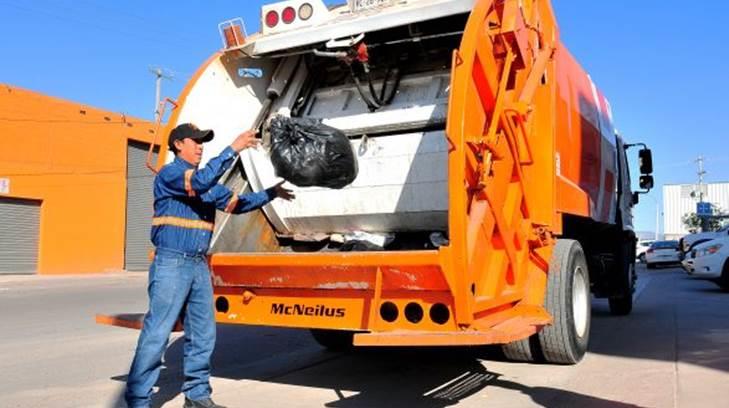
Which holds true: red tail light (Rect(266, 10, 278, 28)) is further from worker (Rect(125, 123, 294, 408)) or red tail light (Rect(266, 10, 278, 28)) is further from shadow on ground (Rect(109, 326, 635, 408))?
shadow on ground (Rect(109, 326, 635, 408))

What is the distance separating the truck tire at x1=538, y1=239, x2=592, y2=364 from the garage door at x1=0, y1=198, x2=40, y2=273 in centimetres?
2595

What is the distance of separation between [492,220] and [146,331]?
2.28 meters

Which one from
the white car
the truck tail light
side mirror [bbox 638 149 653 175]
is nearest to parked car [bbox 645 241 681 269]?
the white car

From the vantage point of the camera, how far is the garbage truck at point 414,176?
4.30 metres

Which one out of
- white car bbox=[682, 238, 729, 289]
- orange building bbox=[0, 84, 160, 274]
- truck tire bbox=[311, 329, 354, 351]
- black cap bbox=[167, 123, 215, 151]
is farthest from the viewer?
orange building bbox=[0, 84, 160, 274]

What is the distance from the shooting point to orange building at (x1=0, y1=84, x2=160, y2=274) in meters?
27.2

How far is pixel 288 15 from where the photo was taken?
556 cm

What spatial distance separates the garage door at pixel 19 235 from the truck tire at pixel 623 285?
24.1 m

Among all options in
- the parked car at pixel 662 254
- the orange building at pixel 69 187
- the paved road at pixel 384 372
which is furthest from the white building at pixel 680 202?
the paved road at pixel 384 372

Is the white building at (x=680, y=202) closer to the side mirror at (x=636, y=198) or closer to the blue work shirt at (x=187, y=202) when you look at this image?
the side mirror at (x=636, y=198)

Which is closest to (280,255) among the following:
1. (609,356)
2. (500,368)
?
(500,368)

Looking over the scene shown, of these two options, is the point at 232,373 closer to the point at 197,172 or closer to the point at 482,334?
the point at 197,172

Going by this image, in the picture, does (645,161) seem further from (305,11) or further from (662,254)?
(662,254)

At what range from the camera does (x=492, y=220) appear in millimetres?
4578
